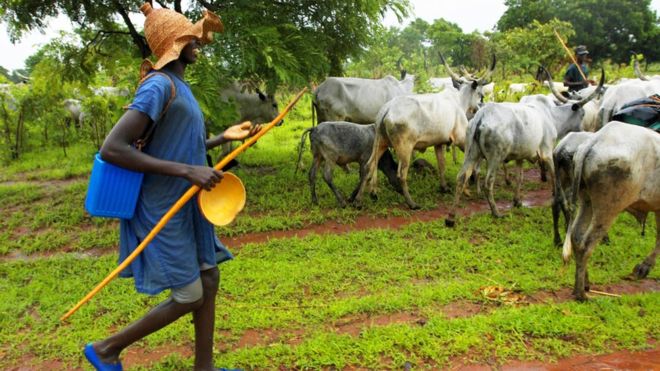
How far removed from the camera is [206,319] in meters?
2.97

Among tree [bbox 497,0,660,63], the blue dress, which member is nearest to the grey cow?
the blue dress

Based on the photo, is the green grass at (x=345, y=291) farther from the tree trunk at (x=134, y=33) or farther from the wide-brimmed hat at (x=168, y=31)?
the tree trunk at (x=134, y=33)

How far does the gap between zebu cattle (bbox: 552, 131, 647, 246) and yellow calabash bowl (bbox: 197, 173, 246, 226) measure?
3.77 m

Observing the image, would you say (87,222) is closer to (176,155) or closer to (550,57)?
(176,155)

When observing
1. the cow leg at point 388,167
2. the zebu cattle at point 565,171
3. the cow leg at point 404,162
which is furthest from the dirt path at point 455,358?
the cow leg at point 388,167

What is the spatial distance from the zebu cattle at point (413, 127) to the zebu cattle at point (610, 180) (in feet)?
10.5

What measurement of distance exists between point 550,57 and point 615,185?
73.0ft

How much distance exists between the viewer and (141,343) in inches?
153

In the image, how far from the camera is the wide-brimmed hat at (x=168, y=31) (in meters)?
2.60

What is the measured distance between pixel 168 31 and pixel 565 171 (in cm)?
458

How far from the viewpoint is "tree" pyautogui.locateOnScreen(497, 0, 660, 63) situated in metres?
34.5

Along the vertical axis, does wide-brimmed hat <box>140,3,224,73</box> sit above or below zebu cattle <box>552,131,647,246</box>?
above

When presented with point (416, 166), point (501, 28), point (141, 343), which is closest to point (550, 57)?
point (501, 28)

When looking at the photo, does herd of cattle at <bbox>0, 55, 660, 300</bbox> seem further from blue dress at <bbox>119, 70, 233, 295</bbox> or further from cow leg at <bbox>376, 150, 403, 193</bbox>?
blue dress at <bbox>119, 70, 233, 295</bbox>
